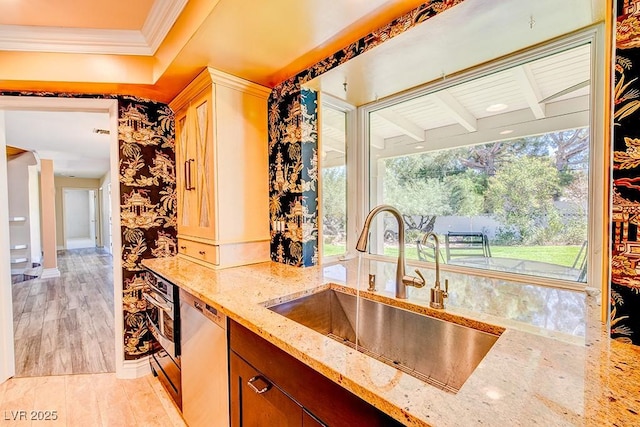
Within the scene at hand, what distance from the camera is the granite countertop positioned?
1.92ft

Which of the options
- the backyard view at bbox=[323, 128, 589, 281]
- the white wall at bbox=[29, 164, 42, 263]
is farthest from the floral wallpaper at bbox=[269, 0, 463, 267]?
the white wall at bbox=[29, 164, 42, 263]

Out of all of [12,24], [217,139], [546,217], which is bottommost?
[546,217]

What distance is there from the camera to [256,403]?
43.6 inches

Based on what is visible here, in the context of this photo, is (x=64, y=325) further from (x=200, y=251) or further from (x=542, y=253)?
(x=542, y=253)

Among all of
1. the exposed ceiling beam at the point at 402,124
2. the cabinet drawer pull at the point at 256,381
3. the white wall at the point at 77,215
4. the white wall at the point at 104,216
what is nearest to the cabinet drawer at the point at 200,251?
the cabinet drawer pull at the point at 256,381

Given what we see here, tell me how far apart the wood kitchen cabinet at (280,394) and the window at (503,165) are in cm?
123

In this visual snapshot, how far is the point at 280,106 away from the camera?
6.79 ft

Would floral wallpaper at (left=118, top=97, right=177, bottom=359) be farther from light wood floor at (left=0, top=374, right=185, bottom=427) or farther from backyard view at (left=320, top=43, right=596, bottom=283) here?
backyard view at (left=320, top=43, right=596, bottom=283)

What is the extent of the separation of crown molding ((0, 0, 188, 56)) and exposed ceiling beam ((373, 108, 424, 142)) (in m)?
1.50

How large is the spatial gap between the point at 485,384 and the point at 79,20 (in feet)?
8.76

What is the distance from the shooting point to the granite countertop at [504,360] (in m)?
0.58

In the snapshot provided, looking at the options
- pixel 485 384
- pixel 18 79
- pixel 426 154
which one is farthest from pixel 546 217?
pixel 18 79

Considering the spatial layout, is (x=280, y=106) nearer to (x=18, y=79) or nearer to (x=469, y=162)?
(x=469, y=162)

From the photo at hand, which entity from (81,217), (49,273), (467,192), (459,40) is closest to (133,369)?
(467,192)
